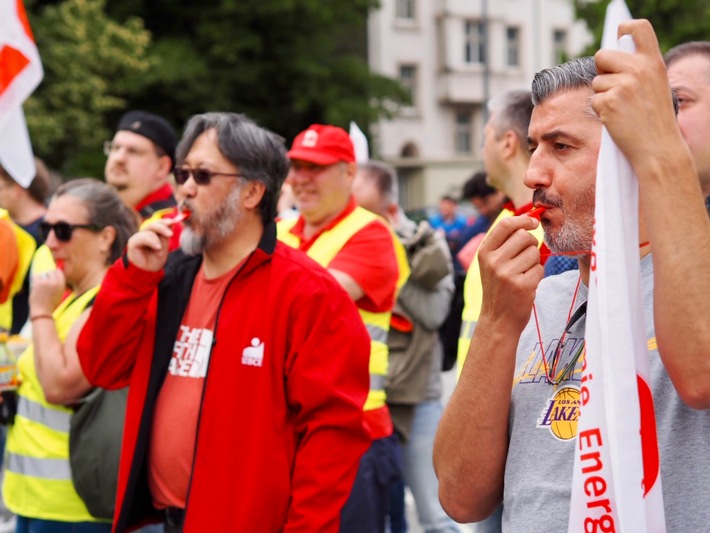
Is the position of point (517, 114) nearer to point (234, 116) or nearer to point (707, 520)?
point (234, 116)

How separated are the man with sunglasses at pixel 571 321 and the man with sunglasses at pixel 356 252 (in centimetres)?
235

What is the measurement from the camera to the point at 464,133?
46.0 meters

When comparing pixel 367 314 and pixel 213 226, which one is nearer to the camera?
pixel 213 226

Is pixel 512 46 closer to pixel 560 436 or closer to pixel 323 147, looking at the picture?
pixel 323 147

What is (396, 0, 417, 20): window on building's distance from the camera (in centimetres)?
4372

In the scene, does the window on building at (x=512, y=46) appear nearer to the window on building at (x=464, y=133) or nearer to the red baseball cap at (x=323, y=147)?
the window on building at (x=464, y=133)

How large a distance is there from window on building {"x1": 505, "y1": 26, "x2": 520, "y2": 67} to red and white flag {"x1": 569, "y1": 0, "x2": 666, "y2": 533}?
4667cm

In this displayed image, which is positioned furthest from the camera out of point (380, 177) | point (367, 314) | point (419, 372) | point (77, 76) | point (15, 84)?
point (77, 76)

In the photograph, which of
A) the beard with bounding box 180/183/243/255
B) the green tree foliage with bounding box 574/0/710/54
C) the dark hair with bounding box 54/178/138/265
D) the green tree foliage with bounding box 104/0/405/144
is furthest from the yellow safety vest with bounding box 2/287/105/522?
the green tree foliage with bounding box 104/0/405/144

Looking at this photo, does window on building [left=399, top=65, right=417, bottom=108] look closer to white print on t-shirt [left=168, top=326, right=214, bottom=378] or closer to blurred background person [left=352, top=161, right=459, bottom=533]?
blurred background person [left=352, top=161, right=459, bottom=533]

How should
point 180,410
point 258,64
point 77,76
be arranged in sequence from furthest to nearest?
point 258,64 < point 77,76 < point 180,410

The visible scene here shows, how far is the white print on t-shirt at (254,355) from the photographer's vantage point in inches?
124

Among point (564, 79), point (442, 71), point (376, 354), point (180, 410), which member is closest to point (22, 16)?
point (376, 354)

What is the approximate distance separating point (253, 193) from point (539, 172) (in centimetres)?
Result: 163
